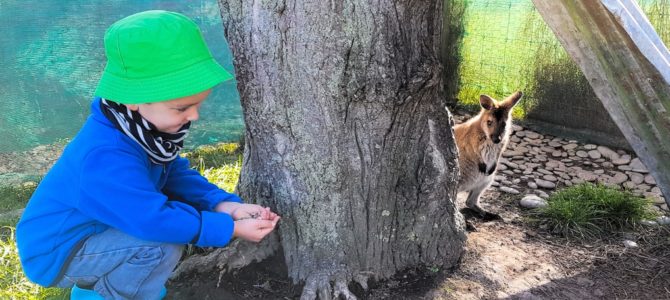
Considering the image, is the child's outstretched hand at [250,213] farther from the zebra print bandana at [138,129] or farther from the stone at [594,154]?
the stone at [594,154]

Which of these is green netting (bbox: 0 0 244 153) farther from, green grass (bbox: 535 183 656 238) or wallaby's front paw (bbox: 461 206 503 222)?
green grass (bbox: 535 183 656 238)

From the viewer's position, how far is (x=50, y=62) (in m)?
5.09

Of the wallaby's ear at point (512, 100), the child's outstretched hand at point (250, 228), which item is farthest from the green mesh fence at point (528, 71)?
the child's outstretched hand at point (250, 228)

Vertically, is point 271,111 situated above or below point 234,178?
above

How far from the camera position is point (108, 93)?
2.04 metres

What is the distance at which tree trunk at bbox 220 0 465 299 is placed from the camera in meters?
2.56

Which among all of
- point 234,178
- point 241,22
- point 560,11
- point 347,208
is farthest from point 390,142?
point 234,178

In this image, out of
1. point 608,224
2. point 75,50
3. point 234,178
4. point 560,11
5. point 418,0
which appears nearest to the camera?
point 418,0

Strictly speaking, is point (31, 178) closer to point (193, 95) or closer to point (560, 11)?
point (193, 95)

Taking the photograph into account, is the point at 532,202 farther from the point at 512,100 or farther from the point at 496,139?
the point at 512,100

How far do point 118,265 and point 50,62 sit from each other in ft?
11.4

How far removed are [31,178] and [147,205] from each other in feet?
12.5

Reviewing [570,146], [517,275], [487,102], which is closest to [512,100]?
[487,102]

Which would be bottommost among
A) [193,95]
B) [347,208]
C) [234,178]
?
[234,178]
